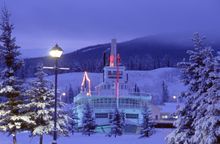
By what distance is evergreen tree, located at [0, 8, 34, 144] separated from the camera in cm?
3503

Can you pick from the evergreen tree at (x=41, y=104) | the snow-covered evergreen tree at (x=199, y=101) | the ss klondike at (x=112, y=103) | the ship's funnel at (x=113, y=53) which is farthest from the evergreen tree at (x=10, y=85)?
the ship's funnel at (x=113, y=53)

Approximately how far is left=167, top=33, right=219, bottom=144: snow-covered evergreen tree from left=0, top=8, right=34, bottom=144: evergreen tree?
1414 cm

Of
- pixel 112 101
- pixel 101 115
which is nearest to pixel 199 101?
pixel 101 115

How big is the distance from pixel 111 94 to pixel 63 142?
55.1 metres

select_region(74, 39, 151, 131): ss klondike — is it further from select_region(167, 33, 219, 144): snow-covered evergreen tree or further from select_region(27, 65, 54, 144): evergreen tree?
select_region(167, 33, 219, 144): snow-covered evergreen tree

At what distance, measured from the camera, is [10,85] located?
35.4 m

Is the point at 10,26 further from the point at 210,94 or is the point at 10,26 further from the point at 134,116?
the point at 134,116

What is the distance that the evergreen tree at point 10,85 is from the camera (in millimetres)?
35031

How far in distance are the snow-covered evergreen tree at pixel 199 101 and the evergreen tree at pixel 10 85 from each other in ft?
46.4

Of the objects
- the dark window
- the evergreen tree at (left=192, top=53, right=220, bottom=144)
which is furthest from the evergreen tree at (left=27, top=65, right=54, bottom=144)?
the dark window

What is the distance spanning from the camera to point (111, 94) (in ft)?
377

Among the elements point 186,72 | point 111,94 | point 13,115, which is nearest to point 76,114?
point 111,94

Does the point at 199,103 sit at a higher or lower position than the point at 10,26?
lower

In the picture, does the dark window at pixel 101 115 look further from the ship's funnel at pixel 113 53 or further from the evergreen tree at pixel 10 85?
the evergreen tree at pixel 10 85
